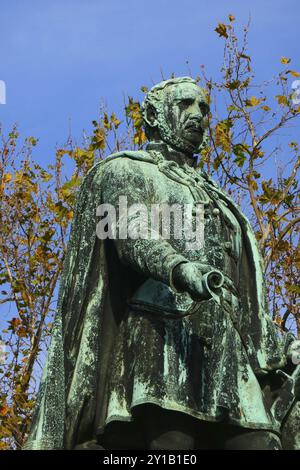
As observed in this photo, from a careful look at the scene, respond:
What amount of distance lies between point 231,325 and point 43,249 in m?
11.1

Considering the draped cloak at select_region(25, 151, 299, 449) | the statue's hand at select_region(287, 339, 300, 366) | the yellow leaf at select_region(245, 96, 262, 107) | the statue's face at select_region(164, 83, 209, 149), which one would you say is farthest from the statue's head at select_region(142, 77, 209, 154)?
the yellow leaf at select_region(245, 96, 262, 107)

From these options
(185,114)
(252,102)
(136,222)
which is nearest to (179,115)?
(185,114)

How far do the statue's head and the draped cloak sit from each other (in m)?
0.20

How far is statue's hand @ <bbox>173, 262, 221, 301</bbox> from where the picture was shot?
6.13m

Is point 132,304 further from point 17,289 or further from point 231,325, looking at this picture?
point 17,289

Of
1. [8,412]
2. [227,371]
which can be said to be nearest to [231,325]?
[227,371]

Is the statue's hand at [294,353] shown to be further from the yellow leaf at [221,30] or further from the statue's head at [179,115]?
the yellow leaf at [221,30]

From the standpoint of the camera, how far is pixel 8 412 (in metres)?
16.3

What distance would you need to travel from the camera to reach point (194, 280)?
6.16 m

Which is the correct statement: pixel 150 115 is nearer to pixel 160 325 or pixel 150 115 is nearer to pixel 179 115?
pixel 179 115

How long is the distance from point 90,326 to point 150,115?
1.49m

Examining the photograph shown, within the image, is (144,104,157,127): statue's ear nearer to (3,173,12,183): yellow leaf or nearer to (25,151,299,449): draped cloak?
(25,151,299,449): draped cloak

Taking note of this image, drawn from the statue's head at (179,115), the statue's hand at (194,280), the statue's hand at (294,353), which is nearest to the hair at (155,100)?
the statue's head at (179,115)
